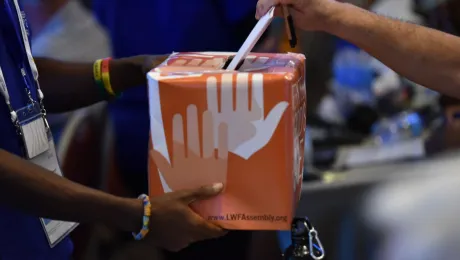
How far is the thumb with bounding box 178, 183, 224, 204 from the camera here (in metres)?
1.01

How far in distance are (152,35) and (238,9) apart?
0.84ft

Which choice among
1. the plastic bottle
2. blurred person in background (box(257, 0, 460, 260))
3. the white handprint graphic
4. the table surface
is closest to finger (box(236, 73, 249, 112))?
the white handprint graphic

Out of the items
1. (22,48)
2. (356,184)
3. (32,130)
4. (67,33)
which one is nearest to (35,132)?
(32,130)

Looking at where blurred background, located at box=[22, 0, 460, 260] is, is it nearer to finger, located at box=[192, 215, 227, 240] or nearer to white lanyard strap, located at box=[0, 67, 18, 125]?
finger, located at box=[192, 215, 227, 240]

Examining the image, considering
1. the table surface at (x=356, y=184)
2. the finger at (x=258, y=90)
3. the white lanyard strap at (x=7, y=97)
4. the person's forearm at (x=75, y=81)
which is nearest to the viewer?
the finger at (x=258, y=90)

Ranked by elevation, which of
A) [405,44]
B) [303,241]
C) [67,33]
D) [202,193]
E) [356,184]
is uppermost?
[405,44]

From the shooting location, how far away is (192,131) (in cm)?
101

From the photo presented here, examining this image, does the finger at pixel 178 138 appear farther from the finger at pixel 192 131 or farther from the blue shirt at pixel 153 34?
the blue shirt at pixel 153 34

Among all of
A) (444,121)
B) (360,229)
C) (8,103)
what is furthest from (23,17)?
(444,121)

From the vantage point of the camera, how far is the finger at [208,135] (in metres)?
0.99

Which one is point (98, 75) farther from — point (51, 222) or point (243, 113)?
point (243, 113)

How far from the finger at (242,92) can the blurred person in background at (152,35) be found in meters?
0.79

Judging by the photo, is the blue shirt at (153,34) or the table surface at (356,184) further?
the table surface at (356,184)

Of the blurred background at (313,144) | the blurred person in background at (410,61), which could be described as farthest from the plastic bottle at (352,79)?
the blurred person in background at (410,61)
